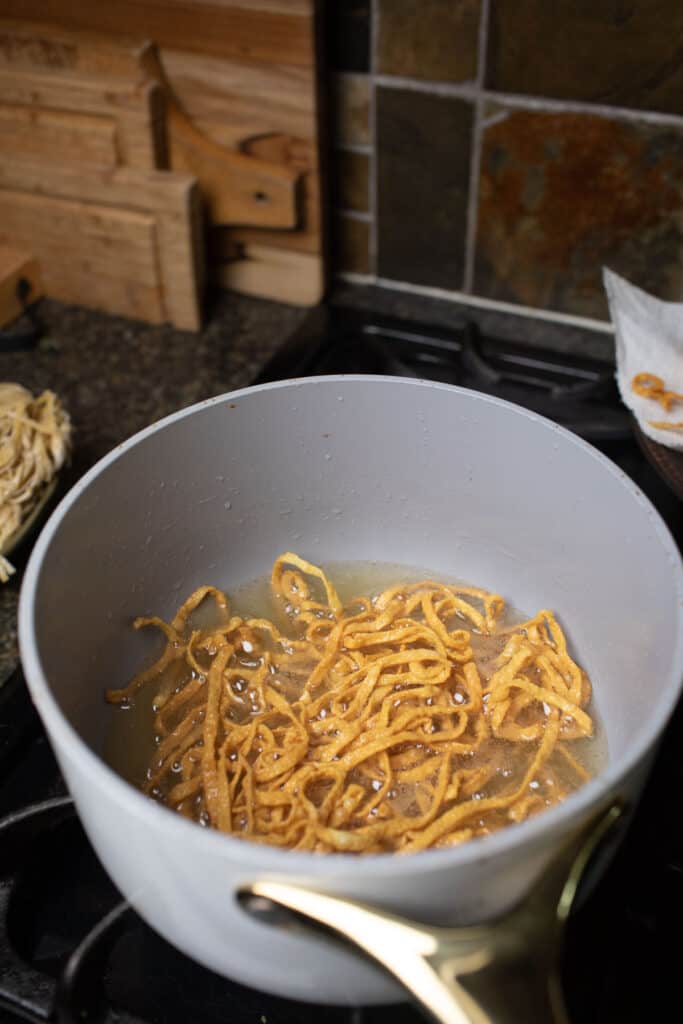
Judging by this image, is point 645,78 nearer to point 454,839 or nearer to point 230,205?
point 230,205

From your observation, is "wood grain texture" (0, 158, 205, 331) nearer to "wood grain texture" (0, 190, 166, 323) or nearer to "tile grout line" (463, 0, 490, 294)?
"wood grain texture" (0, 190, 166, 323)

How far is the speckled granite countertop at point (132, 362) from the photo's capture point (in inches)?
42.8

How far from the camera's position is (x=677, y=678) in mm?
525

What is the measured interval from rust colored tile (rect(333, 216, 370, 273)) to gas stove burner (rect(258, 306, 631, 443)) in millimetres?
106

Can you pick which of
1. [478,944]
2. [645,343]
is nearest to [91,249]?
[645,343]

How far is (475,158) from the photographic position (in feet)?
3.52

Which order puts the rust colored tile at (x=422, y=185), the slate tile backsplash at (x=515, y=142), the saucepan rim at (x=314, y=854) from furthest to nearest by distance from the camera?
the rust colored tile at (x=422, y=185) < the slate tile backsplash at (x=515, y=142) < the saucepan rim at (x=314, y=854)

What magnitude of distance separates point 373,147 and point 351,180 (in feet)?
0.18

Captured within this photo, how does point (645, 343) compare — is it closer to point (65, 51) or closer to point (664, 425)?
point (664, 425)

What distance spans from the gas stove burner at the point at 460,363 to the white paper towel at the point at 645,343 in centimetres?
7

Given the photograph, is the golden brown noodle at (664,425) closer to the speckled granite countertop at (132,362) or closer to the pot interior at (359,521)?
the pot interior at (359,521)

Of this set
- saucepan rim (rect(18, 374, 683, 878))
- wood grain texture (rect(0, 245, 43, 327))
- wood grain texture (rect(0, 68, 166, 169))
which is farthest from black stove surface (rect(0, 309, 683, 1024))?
wood grain texture (rect(0, 68, 166, 169))

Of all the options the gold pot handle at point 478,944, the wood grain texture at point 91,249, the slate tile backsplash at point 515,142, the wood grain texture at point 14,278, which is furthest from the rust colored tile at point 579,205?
the gold pot handle at point 478,944

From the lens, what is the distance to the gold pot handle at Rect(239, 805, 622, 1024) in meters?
0.45
